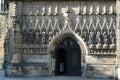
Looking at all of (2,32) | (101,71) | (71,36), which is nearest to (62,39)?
(71,36)

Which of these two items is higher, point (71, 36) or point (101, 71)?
point (71, 36)

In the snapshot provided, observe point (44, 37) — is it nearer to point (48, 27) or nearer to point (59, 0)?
point (48, 27)

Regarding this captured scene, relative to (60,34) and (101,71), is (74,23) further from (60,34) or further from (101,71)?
(101,71)

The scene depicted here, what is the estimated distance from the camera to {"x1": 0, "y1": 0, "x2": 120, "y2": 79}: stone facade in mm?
22141

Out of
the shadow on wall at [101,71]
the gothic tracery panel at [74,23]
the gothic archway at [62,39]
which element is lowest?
the shadow on wall at [101,71]

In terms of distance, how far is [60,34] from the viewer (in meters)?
22.5

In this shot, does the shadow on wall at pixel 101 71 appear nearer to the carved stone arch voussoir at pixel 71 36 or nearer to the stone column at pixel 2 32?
the carved stone arch voussoir at pixel 71 36

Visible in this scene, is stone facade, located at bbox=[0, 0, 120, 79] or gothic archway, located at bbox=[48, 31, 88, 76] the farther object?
gothic archway, located at bbox=[48, 31, 88, 76]

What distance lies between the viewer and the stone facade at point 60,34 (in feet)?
72.6

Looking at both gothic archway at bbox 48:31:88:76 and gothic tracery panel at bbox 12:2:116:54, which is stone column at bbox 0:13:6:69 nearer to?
gothic tracery panel at bbox 12:2:116:54

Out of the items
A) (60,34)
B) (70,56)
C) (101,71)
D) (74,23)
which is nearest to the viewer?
(101,71)

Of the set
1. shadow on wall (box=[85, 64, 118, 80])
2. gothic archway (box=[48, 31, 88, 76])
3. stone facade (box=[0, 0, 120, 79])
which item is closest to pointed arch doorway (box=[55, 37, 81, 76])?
gothic archway (box=[48, 31, 88, 76])

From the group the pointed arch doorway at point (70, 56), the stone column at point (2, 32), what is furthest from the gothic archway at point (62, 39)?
the stone column at point (2, 32)

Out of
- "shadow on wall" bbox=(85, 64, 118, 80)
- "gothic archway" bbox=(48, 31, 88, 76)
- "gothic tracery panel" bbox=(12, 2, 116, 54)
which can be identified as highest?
"gothic tracery panel" bbox=(12, 2, 116, 54)
